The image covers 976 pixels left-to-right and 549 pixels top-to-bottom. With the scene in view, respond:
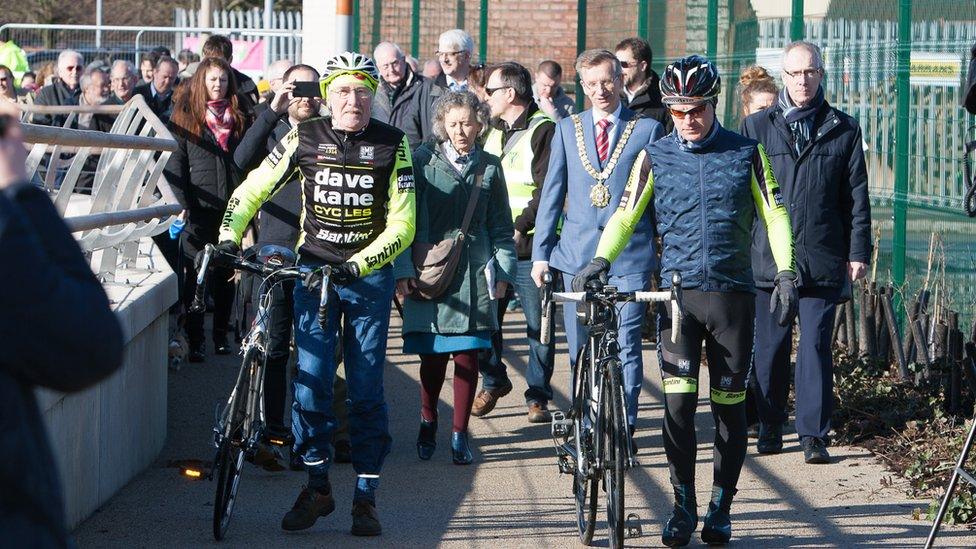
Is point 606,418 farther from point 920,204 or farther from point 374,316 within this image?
point 920,204

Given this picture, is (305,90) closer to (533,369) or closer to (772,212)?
(533,369)

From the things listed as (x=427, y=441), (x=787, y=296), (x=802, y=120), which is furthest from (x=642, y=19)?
(x=787, y=296)

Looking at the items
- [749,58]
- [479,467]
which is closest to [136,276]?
[479,467]

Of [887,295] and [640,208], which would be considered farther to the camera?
[887,295]

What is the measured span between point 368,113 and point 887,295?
13.4ft

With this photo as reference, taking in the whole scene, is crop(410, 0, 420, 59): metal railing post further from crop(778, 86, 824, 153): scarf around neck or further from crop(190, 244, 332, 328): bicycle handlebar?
crop(190, 244, 332, 328): bicycle handlebar

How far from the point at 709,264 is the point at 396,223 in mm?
1276

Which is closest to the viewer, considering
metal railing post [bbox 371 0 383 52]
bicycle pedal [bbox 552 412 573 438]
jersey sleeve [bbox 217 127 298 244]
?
jersey sleeve [bbox 217 127 298 244]

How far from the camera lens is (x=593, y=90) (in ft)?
25.2

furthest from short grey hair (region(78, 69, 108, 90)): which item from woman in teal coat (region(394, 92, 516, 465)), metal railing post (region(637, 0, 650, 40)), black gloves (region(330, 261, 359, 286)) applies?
black gloves (region(330, 261, 359, 286))

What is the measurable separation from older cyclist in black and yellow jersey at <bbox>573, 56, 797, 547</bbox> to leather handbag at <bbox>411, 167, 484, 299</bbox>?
5.59ft

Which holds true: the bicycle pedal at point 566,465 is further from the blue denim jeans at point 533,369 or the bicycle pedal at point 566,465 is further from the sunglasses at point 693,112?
the blue denim jeans at point 533,369

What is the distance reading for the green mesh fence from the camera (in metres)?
9.13

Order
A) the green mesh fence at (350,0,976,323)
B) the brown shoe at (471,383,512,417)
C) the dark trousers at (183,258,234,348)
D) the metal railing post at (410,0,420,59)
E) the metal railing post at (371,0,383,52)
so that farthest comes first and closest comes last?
the metal railing post at (371,0,383,52), the metal railing post at (410,0,420,59), the dark trousers at (183,258,234,348), the green mesh fence at (350,0,976,323), the brown shoe at (471,383,512,417)
